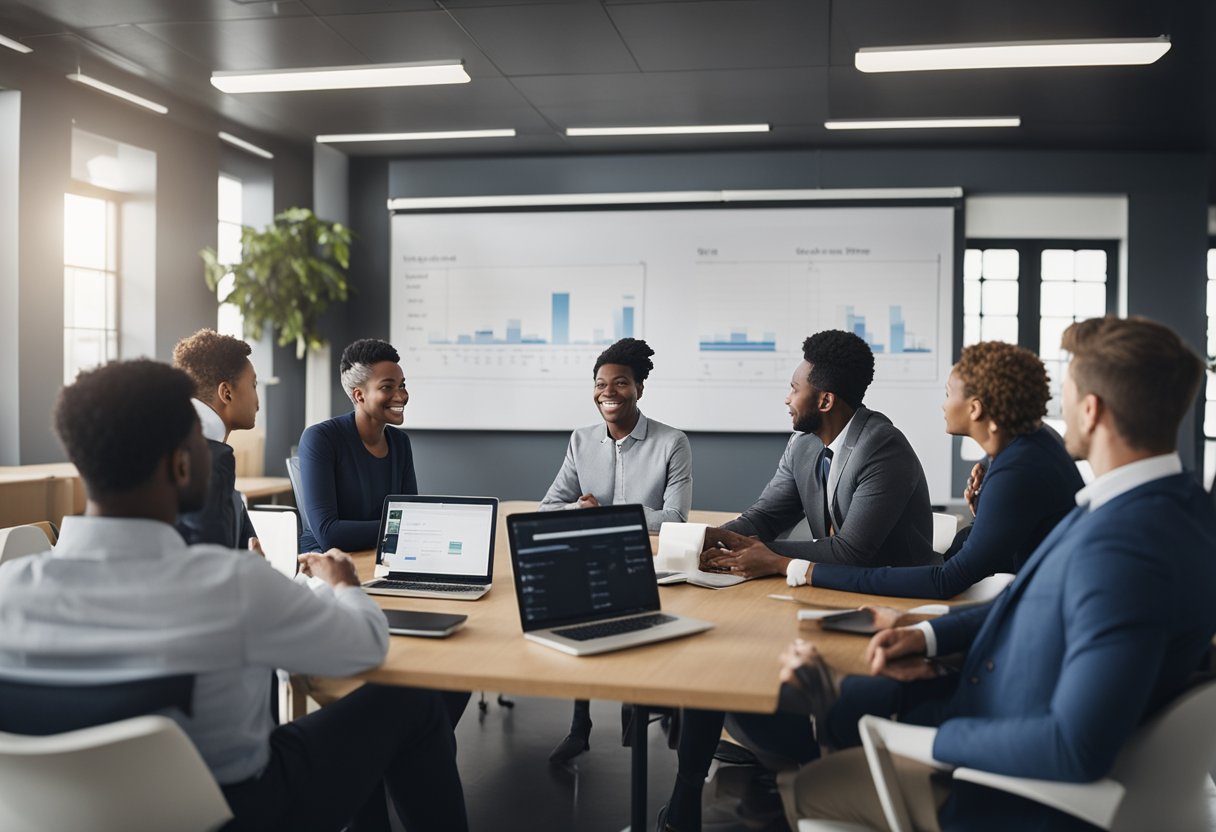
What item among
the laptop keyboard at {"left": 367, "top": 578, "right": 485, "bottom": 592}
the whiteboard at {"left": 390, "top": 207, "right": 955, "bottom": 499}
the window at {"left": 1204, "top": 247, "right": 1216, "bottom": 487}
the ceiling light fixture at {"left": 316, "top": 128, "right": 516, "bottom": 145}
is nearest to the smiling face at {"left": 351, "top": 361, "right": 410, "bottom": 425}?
the laptop keyboard at {"left": 367, "top": 578, "right": 485, "bottom": 592}

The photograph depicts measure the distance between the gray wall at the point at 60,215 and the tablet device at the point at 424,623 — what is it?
13.3ft

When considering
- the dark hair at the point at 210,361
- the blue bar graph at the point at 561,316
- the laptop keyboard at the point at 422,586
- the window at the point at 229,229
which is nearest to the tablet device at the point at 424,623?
the laptop keyboard at the point at 422,586

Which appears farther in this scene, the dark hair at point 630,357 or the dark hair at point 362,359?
the dark hair at point 630,357

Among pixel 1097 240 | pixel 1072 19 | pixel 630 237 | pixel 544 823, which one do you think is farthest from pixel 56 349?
pixel 1097 240

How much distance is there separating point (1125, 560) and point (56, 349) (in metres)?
5.69

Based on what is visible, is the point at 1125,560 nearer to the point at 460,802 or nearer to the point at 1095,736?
the point at 1095,736

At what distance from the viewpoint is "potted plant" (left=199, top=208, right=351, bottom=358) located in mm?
6418

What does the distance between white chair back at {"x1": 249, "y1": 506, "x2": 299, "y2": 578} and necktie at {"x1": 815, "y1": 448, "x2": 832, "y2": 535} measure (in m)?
1.75

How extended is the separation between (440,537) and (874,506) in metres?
1.25

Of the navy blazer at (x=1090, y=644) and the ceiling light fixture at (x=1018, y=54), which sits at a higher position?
the ceiling light fixture at (x=1018, y=54)

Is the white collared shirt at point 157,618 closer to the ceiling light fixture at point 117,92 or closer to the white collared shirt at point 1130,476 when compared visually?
the white collared shirt at point 1130,476

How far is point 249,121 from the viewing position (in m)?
6.61

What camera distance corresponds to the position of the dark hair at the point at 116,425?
1.58 metres

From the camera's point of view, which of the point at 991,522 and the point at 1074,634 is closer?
the point at 1074,634
